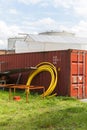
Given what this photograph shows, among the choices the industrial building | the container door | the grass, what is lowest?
the grass

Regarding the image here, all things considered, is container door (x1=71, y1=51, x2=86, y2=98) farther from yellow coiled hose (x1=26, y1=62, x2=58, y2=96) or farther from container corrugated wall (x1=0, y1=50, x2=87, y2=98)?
yellow coiled hose (x1=26, y1=62, x2=58, y2=96)

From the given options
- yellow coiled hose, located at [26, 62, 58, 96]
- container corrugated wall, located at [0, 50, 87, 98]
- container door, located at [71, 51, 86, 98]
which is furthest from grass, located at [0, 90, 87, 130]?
container door, located at [71, 51, 86, 98]

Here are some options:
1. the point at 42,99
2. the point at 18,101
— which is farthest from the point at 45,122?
the point at 42,99

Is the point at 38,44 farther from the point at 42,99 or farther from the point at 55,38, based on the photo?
the point at 42,99

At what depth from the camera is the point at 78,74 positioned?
65.3 ft

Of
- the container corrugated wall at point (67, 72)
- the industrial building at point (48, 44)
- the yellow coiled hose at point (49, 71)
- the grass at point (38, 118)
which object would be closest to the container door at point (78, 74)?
the container corrugated wall at point (67, 72)

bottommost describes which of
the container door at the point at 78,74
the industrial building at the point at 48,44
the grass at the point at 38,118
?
the grass at the point at 38,118

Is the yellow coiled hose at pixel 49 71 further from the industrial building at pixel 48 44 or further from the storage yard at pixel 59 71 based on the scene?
the industrial building at pixel 48 44

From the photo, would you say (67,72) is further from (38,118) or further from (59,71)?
(38,118)

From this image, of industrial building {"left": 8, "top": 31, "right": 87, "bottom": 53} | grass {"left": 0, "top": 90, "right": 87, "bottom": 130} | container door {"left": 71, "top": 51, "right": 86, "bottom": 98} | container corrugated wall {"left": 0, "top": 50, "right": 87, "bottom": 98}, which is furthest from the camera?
industrial building {"left": 8, "top": 31, "right": 87, "bottom": 53}

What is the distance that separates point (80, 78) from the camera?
65.7 feet

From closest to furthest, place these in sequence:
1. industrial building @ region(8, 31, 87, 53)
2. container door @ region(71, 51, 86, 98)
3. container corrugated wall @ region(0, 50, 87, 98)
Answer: container corrugated wall @ region(0, 50, 87, 98) < container door @ region(71, 51, 86, 98) < industrial building @ region(8, 31, 87, 53)

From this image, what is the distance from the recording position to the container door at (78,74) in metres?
19.6

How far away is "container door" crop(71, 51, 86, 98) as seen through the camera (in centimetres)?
1959
